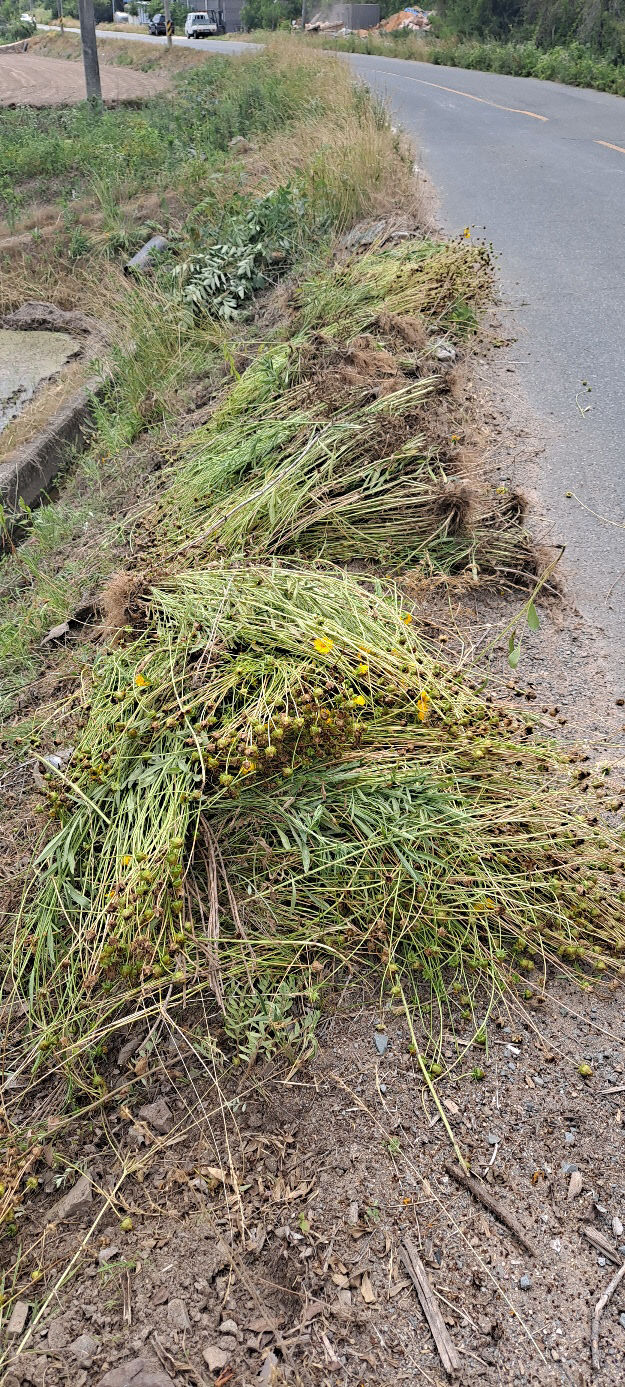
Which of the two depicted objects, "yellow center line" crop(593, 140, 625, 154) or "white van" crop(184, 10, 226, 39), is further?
"white van" crop(184, 10, 226, 39)

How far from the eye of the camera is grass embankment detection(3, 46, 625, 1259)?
2172mm

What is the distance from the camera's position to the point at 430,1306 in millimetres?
1654

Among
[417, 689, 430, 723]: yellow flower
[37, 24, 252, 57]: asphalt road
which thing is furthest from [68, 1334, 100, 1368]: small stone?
[37, 24, 252, 57]: asphalt road

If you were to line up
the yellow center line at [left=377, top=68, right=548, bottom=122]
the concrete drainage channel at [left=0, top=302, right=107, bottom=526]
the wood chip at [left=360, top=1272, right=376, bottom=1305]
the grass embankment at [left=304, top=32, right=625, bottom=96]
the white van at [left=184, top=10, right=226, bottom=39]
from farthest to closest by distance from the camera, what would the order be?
1. the white van at [left=184, top=10, right=226, bottom=39]
2. the grass embankment at [left=304, top=32, right=625, bottom=96]
3. the yellow center line at [left=377, top=68, right=548, bottom=122]
4. the concrete drainage channel at [left=0, top=302, right=107, bottom=526]
5. the wood chip at [left=360, top=1272, right=376, bottom=1305]

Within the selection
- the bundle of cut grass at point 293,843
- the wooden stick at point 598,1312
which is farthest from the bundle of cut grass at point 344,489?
the wooden stick at point 598,1312

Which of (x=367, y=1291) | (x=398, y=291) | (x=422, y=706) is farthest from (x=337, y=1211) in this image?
(x=398, y=291)

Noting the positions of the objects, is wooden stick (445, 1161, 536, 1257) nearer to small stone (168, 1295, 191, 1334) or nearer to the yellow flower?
small stone (168, 1295, 191, 1334)

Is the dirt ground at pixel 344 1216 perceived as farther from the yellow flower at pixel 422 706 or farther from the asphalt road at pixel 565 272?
the asphalt road at pixel 565 272

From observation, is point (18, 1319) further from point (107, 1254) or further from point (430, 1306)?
point (430, 1306)

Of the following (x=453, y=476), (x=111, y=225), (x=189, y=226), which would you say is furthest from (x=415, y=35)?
(x=453, y=476)

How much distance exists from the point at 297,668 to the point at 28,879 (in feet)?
3.14

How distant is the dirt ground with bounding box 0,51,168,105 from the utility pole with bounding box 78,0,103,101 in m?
1.35

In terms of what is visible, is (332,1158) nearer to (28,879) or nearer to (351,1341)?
(351,1341)

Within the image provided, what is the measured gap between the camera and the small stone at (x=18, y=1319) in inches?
69.2
